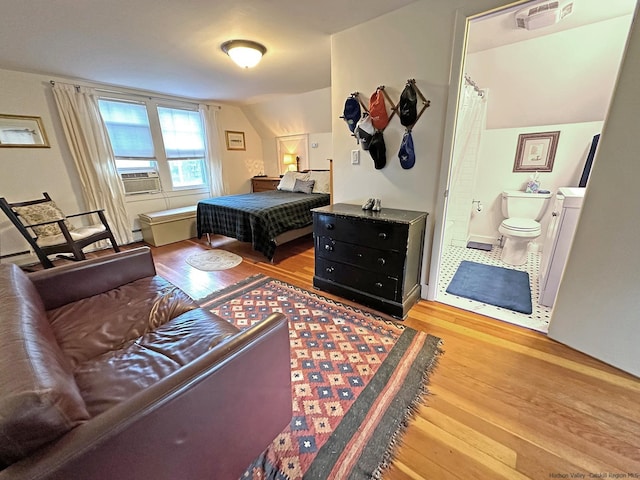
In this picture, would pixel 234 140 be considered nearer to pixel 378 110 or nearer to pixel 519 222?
pixel 378 110

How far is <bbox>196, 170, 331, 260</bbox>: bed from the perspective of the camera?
3170 mm

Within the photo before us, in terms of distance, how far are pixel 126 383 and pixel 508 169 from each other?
13.3 ft

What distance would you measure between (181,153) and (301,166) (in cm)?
216

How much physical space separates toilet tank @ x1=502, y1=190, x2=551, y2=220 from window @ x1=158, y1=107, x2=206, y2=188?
16.2 ft

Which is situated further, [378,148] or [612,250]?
[378,148]

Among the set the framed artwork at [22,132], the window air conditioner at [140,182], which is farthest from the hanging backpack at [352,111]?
the framed artwork at [22,132]

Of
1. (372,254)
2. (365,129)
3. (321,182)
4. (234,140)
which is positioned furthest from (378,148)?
(234,140)

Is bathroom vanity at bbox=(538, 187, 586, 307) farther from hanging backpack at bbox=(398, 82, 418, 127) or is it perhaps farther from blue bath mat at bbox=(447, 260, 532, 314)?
hanging backpack at bbox=(398, 82, 418, 127)

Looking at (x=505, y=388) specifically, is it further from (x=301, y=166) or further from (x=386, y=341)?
(x=301, y=166)

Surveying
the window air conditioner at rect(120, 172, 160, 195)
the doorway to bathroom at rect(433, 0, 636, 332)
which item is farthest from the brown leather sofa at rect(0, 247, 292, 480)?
the window air conditioner at rect(120, 172, 160, 195)

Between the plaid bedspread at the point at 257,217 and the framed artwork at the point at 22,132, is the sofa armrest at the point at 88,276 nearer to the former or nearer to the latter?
the plaid bedspread at the point at 257,217

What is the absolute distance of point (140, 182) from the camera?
420 centimetres

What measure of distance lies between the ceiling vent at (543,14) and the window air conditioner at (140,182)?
4920 mm

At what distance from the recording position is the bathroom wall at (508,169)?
2809 mm
